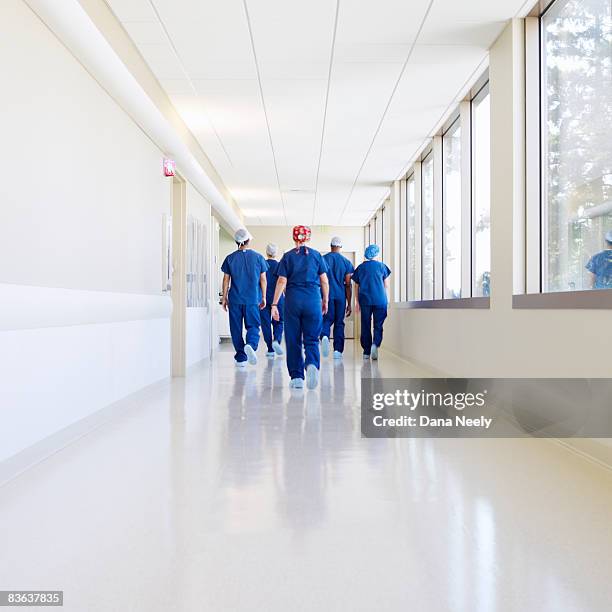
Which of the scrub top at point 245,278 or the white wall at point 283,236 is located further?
the white wall at point 283,236

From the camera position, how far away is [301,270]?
6.57m

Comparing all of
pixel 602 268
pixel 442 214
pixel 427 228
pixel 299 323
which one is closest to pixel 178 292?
pixel 299 323

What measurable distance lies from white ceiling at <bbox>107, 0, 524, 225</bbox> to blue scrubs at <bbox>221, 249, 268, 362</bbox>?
1.59m

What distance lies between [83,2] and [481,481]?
3627mm

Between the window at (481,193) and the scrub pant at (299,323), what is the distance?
1617 mm

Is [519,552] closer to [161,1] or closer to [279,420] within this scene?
[279,420]

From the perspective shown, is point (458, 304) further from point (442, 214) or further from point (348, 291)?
point (348, 291)

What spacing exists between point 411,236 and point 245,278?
11.9 ft

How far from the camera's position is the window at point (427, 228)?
31.8 ft

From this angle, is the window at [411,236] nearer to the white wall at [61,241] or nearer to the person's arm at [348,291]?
the person's arm at [348,291]

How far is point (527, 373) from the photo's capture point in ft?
15.4

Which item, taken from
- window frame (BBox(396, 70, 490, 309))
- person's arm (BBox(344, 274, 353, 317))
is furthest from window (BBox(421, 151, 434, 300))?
person's arm (BBox(344, 274, 353, 317))

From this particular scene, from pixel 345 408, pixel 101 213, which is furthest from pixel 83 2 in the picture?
pixel 345 408

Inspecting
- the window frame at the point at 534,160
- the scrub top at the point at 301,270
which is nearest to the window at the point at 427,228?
the scrub top at the point at 301,270
